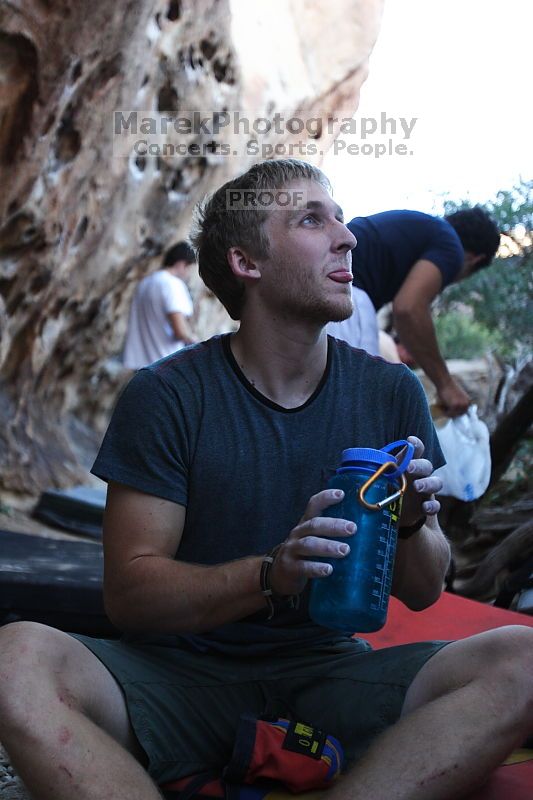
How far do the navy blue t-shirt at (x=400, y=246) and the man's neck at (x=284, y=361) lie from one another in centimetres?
183

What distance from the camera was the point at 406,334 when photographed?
3928 millimetres

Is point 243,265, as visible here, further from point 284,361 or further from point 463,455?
point 463,455

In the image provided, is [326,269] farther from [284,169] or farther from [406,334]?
[406,334]

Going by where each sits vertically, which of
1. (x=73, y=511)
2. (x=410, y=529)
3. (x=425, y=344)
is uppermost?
(x=425, y=344)

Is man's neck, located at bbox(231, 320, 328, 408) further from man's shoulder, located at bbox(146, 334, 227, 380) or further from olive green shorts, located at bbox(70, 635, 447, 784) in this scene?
olive green shorts, located at bbox(70, 635, 447, 784)

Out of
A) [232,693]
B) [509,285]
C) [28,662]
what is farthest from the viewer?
[509,285]

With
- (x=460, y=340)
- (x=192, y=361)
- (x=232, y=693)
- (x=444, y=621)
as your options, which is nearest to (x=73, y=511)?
(x=444, y=621)

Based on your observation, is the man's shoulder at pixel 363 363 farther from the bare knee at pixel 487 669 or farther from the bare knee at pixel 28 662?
the bare knee at pixel 28 662

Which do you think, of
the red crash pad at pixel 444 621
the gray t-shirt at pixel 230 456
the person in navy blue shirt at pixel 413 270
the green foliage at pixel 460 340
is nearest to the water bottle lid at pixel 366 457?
the gray t-shirt at pixel 230 456

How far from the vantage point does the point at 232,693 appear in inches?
73.3

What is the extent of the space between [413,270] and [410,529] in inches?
84.6

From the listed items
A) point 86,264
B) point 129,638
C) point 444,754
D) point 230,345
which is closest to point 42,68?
point 86,264

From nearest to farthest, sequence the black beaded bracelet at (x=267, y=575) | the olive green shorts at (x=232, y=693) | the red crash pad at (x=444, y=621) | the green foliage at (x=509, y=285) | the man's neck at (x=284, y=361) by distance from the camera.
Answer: the black beaded bracelet at (x=267, y=575), the olive green shorts at (x=232, y=693), the man's neck at (x=284, y=361), the red crash pad at (x=444, y=621), the green foliage at (x=509, y=285)

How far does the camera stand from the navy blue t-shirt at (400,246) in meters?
3.86
